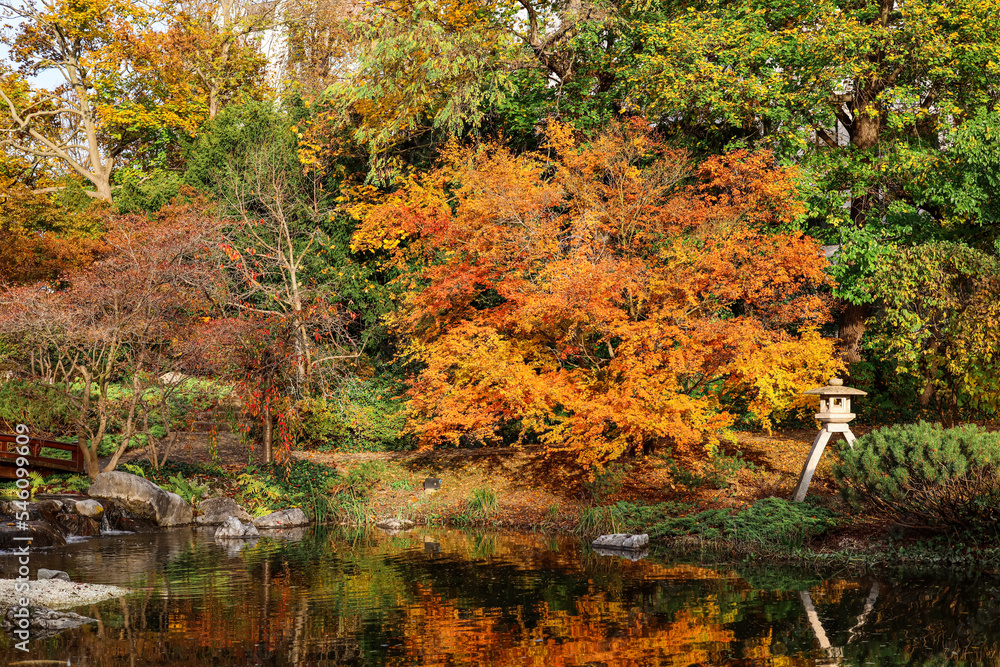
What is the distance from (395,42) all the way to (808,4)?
10024 mm

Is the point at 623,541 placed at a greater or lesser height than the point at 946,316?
lesser

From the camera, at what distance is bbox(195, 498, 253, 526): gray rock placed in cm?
2083

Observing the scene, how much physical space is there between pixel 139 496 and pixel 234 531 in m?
2.89

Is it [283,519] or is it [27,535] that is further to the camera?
[283,519]

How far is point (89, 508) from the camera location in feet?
62.6

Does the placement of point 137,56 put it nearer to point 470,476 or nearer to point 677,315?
point 470,476

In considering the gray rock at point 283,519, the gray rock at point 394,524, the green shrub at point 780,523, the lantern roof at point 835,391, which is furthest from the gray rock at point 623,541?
the gray rock at point 283,519

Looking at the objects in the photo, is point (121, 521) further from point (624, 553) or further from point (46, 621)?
point (624, 553)

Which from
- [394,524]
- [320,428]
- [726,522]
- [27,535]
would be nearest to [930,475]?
[726,522]

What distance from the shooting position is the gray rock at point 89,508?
743 inches

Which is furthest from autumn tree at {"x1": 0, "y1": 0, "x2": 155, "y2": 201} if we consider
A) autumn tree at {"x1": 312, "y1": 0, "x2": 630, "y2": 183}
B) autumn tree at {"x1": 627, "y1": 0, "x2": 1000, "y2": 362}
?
autumn tree at {"x1": 627, "y1": 0, "x2": 1000, "y2": 362}

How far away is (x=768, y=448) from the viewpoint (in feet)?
72.5

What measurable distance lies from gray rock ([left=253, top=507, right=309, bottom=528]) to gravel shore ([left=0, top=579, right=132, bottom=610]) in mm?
7188

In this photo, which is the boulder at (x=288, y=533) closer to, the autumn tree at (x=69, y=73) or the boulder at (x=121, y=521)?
the boulder at (x=121, y=521)
